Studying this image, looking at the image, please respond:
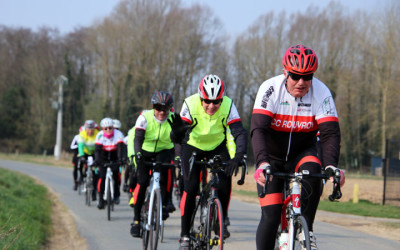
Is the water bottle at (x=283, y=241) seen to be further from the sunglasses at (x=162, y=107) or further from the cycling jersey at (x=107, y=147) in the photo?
the cycling jersey at (x=107, y=147)

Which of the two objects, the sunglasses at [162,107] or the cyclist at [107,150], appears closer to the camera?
the sunglasses at [162,107]

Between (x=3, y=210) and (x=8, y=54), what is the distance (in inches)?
2214

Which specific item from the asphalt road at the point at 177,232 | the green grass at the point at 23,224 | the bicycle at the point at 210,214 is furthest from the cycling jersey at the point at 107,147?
the bicycle at the point at 210,214

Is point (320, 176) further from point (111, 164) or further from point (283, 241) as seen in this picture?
point (111, 164)

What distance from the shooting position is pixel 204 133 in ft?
21.5

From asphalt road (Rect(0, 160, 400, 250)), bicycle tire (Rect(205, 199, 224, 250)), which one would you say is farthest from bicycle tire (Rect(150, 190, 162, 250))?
bicycle tire (Rect(205, 199, 224, 250))

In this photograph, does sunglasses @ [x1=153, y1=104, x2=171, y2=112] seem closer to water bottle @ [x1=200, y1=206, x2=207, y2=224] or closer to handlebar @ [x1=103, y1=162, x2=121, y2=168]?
water bottle @ [x1=200, y1=206, x2=207, y2=224]

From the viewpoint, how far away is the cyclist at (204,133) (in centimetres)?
633

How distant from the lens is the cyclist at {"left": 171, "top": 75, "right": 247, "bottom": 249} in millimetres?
6332

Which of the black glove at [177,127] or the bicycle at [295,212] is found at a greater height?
the black glove at [177,127]

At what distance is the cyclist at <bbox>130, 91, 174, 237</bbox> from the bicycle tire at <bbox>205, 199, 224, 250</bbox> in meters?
1.99

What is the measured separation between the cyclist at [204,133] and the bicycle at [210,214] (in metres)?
0.09

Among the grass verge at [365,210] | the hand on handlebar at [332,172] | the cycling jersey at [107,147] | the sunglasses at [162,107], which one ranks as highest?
the sunglasses at [162,107]

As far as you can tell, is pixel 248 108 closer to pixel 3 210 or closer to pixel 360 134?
pixel 360 134
